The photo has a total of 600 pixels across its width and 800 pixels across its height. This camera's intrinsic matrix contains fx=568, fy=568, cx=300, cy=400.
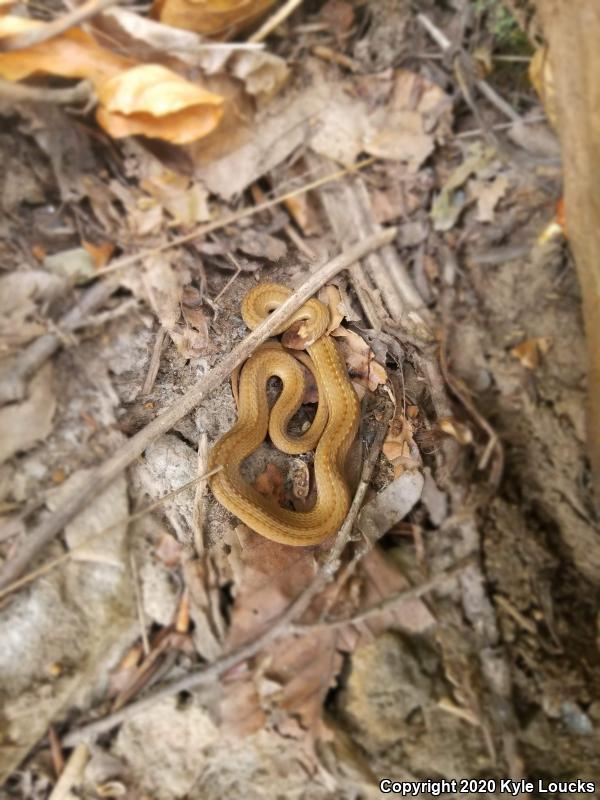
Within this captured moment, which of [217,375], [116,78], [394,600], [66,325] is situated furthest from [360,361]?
[116,78]

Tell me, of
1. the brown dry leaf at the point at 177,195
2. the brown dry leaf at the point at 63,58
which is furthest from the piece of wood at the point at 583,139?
the brown dry leaf at the point at 63,58

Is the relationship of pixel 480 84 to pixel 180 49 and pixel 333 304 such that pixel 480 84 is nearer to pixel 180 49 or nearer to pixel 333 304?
pixel 180 49

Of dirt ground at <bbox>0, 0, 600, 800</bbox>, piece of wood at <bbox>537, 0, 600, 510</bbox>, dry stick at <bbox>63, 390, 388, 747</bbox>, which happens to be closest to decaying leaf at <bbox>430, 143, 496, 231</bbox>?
dirt ground at <bbox>0, 0, 600, 800</bbox>

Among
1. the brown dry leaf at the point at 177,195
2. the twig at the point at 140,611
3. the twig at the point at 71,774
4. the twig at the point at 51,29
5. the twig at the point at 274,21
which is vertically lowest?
the twig at the point at 71,774

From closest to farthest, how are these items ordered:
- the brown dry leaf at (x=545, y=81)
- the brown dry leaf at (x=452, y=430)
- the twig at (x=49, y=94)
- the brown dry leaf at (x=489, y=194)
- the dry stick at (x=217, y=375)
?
the dry stick at (x=217, y=375) < the brown dry leaf at (x=452, y=430) < the twig at (x=49, y=94) < the brown dry leaf at (x=545, y=81) < the brown dry leaf at (x=489, y=194)

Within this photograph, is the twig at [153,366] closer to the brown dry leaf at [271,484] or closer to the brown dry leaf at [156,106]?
the brown dry leaf at [271,484]

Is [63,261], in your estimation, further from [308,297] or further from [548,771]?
[548,771]
